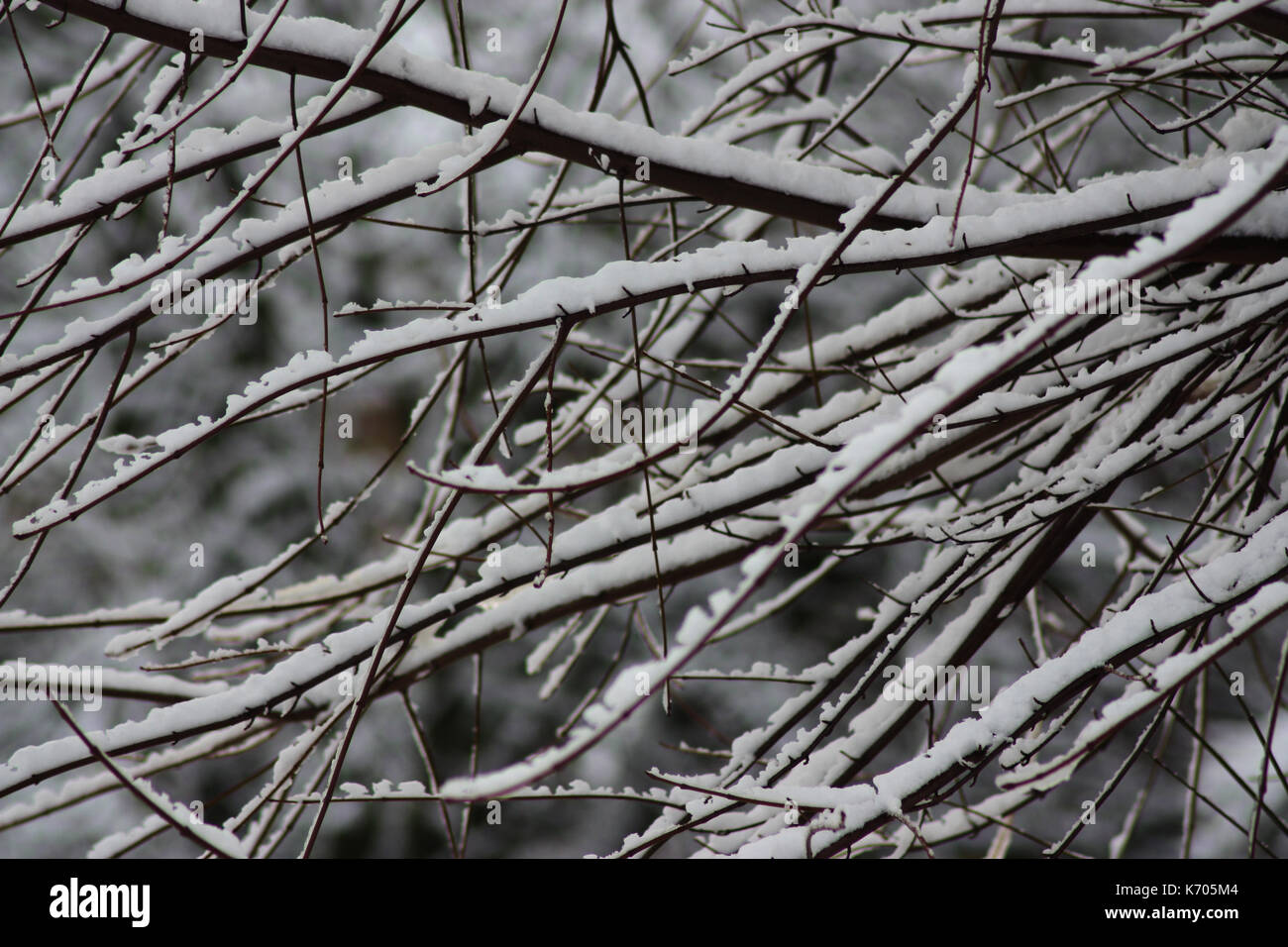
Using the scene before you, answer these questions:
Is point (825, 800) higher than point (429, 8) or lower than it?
lower

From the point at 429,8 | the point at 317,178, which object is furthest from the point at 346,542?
the point at 429,8

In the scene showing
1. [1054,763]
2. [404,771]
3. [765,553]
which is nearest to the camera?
[765,553]

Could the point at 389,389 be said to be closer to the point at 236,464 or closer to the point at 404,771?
the point at 236,464

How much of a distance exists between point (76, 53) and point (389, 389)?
6.44 feet

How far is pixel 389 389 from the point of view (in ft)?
13.8

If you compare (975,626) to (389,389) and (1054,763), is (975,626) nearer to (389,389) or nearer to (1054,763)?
(1054,763)

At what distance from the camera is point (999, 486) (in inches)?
150

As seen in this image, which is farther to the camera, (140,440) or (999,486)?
(999,486)

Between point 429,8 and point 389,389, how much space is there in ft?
5.62

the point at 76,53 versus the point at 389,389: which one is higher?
the point at 76,53
